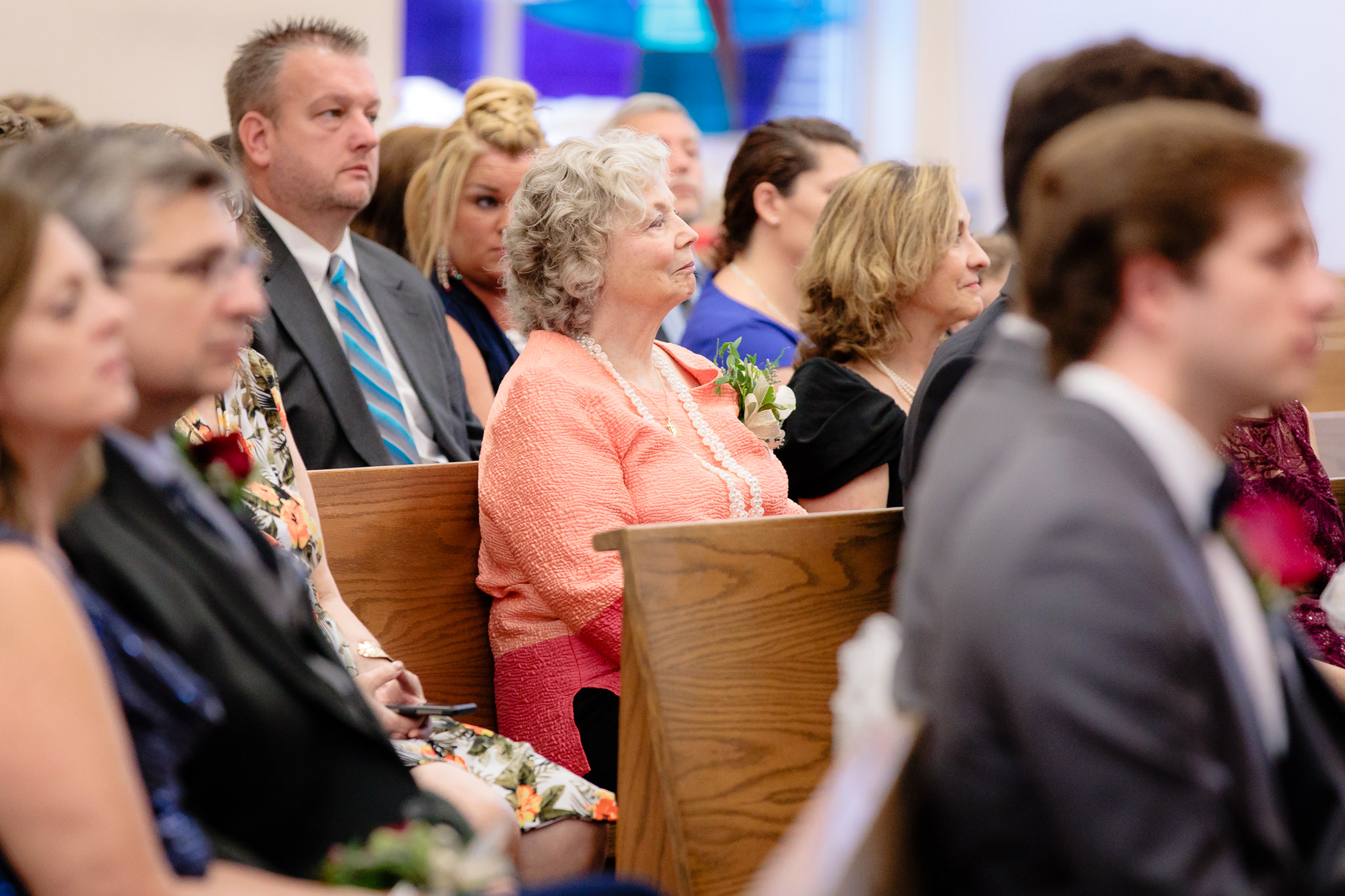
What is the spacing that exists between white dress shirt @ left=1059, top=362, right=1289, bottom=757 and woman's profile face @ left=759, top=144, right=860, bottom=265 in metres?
2.64

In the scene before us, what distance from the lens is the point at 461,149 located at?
12.1ft

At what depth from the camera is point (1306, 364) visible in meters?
1.14

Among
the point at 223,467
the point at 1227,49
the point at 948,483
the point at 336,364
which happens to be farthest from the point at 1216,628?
the point at 1227,49

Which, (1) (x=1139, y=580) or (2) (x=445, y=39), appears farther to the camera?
(2) (x=445, y=39)

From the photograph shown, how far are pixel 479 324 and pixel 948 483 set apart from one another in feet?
9.00

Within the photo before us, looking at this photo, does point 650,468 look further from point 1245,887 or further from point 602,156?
point 1245,887

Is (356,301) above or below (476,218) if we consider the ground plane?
below

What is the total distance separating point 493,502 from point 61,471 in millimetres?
1201

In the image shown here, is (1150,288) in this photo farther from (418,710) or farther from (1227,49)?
(1227,49)

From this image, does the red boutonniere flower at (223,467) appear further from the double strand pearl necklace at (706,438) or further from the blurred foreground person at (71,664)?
the double strand pearl necklace at (706,438)

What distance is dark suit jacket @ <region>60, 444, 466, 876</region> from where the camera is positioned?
1.22 meters

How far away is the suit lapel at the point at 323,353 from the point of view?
2.92 metres

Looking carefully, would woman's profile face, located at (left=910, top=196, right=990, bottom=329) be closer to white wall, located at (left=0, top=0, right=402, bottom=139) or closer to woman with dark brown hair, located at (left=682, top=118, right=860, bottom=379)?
woman with dark brown hair, located at (left=682, top=118, right=860, bottom=379)

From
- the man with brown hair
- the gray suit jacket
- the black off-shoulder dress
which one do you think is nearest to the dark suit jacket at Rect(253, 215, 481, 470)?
the black off-shoulder dress
